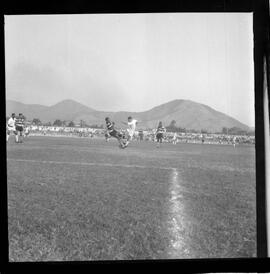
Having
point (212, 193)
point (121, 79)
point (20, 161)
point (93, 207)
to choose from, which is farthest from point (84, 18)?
point (212, 193)

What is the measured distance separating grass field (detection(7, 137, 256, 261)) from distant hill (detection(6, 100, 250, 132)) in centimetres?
20

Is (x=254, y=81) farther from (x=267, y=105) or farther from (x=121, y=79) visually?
(x=121, y=79)

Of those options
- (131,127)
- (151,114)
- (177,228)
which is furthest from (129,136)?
(177,228)

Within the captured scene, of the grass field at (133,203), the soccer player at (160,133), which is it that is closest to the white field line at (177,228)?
the grass field at (133,203)

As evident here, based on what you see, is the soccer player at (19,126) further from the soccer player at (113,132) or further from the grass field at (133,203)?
the soccer player at (113,132)

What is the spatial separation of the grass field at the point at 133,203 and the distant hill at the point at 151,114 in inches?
8.0

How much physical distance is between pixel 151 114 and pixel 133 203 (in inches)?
31.8

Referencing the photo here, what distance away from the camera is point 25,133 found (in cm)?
348

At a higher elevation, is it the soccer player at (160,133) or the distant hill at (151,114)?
the distant hill at (151,114)

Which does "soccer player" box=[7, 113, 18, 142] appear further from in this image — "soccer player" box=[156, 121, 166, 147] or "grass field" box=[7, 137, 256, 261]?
"soccer player" box=[156, 121, 166, 147]

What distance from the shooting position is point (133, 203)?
343cm

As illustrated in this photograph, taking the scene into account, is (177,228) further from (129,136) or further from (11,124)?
(11,124)

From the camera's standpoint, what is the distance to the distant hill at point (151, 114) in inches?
134

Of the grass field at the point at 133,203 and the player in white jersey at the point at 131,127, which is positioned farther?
the player in white jersey at the point at 131,127
